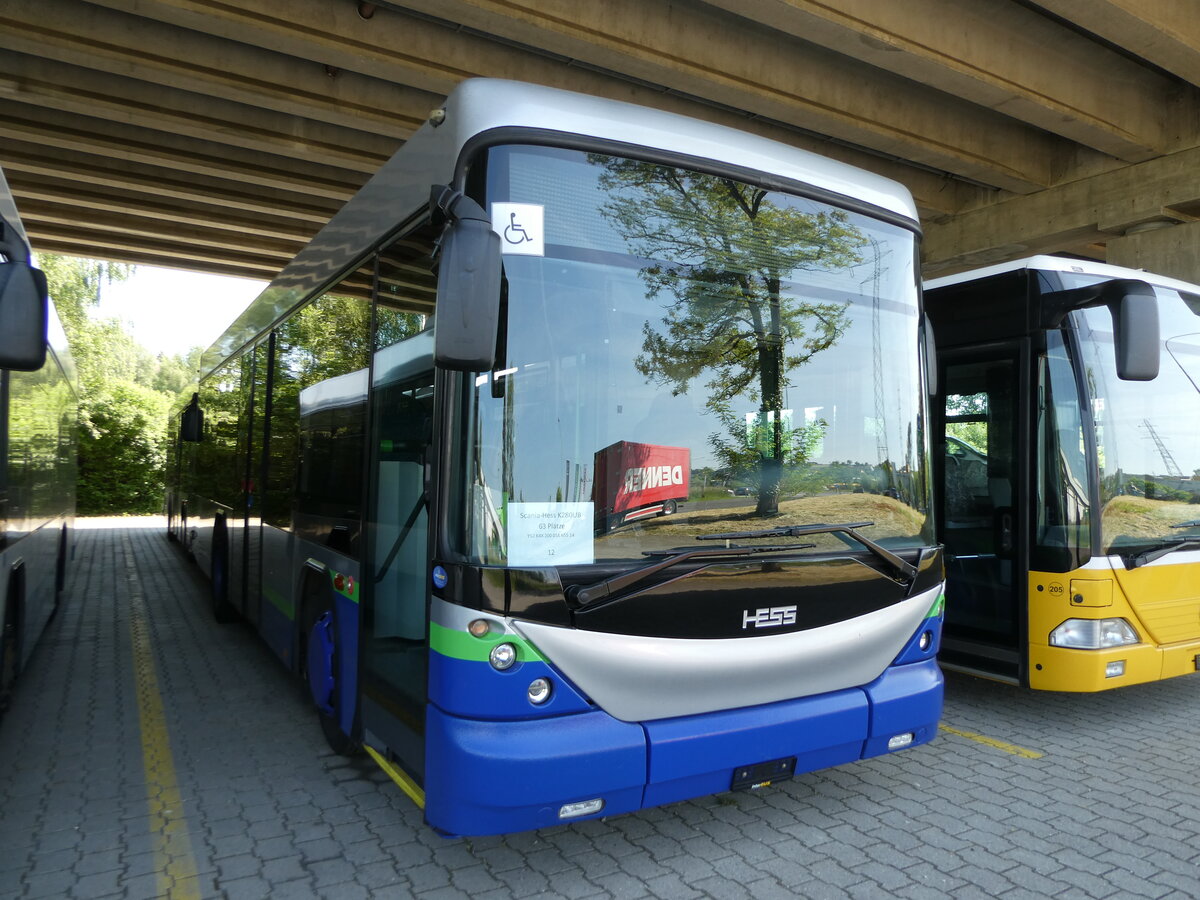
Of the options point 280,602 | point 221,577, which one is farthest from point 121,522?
point 280,602

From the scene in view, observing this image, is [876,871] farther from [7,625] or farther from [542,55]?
[542,55]

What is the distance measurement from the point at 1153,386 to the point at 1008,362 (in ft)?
3.11

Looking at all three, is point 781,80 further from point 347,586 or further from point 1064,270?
point 347,586

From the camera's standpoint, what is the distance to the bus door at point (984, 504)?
18.3ft

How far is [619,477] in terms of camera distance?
324 centimetres

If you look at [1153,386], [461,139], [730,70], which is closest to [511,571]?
[461,139]

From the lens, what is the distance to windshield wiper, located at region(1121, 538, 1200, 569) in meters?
5.33

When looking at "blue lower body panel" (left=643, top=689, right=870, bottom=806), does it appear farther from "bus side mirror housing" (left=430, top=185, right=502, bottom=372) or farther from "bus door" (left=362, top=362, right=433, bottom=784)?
"bus side mirror housing" (left=430, top=185, right=502, bottom=372)

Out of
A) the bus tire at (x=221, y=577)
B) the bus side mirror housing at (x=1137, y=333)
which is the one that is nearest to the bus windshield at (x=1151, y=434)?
the bus side mirror housing at (x=1137, y=333)

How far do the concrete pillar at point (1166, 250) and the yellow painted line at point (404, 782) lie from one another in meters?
10.8

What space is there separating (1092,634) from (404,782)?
412 cm

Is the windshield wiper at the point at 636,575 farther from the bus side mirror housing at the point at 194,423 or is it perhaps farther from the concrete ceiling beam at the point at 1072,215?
the bus side mirror housing at the point at 194,423

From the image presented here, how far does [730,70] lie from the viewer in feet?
28.0

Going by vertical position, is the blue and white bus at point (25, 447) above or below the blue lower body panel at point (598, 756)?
above
